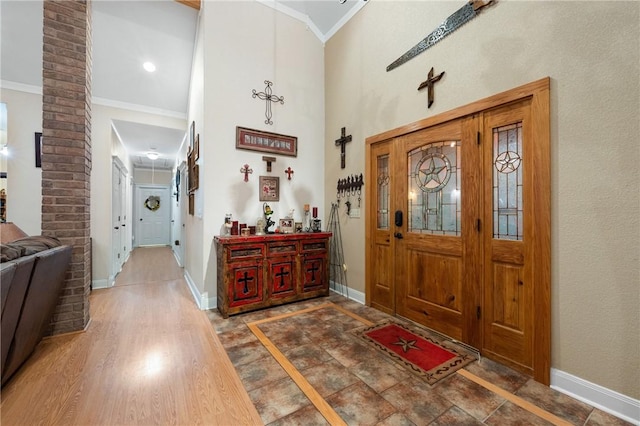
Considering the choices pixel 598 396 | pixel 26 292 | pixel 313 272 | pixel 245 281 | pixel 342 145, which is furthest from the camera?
pixel 342 145

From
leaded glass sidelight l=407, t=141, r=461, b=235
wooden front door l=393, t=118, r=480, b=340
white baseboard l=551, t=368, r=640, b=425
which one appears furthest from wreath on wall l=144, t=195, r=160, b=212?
white baseboard l=551, t=368, r=640, b=425

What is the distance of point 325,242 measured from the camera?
11.8ft

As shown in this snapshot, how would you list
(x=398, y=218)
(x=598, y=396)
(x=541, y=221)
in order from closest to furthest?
(x=598, y=396) → (x=541, y=221) → (x=398, y=218)

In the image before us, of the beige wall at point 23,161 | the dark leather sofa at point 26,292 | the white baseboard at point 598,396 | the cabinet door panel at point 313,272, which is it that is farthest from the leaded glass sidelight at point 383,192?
the beige wall at point 23,161

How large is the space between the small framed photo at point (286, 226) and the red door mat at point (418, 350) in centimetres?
156

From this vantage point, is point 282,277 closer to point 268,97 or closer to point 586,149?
point 268,97

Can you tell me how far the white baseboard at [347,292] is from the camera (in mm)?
3473

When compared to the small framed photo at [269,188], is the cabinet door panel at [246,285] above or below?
below

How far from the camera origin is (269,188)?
363 centimetres

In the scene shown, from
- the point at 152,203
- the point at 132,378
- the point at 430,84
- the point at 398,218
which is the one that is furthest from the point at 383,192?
the point at 152,203

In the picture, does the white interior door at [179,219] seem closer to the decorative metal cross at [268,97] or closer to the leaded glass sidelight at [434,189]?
the decorative metal cross at [268,97]

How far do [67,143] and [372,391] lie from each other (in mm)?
3407

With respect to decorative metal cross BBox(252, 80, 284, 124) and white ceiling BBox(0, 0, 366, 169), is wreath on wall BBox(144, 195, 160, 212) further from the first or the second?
decorative metal cross BBox(252, 80, 284, 124)

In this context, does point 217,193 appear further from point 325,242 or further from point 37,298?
point 37,298
